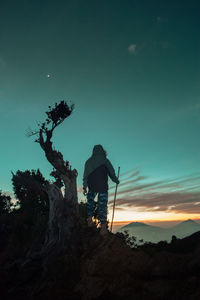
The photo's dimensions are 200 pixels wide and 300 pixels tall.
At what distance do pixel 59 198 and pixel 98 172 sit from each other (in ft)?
6.71

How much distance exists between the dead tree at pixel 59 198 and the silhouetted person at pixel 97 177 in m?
0.77

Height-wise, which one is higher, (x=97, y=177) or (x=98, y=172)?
(x=98, y=172)

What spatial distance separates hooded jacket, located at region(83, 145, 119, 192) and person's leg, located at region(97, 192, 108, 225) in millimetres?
249

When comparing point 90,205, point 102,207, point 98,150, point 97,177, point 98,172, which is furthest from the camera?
point 98,150

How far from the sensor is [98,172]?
977 cm

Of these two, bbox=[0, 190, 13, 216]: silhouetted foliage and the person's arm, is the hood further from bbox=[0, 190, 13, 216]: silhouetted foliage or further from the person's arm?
bbox=[0, 190, 13, 216]: silhouetted foliage

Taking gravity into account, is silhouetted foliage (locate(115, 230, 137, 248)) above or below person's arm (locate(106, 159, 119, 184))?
below

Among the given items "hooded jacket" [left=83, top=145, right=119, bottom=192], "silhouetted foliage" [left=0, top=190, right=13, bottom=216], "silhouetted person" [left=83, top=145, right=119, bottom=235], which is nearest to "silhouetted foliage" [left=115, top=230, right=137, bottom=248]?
"silhouetted person" [left=83, top=145, right=119, bottom=235]

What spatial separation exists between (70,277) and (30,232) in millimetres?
7429

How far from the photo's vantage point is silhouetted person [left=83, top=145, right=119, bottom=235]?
371 inches

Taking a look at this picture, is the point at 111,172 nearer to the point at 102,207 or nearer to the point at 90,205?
the point at 102,207

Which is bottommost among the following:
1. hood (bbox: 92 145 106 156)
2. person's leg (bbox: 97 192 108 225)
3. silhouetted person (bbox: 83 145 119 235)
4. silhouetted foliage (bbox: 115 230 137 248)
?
silhouetted foliage (bbox: 115 230 137 248)

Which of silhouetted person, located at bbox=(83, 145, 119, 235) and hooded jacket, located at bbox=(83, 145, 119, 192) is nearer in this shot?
silhouetted person, located at bbox=(83, 145, 119, 235)

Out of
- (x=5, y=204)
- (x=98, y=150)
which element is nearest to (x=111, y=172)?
(x=98, y=150)
